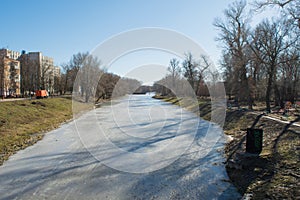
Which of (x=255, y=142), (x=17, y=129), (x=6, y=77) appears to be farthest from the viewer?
(x=6, y=77)

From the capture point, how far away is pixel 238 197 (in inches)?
243

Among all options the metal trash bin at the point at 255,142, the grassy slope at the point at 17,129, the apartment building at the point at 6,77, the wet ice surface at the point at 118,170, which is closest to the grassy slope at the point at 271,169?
the metal trash bin at the point at 255,142

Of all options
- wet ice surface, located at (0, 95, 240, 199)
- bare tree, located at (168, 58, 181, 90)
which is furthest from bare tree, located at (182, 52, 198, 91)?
wet ice surface, located at (0, 95, 240, 199)

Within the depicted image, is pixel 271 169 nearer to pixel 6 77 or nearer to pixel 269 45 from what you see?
pixel 269 45

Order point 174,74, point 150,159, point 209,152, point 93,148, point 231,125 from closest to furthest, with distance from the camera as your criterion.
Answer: point 150,159 < point 209,152 < point 93,148 < point 231,125 < point 174,74

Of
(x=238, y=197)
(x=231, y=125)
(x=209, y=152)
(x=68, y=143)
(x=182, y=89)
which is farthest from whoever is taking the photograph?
(x=182, y=89)

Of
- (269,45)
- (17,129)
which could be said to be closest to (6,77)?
(17,129)

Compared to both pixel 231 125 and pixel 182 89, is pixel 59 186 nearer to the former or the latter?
pixel 231 125

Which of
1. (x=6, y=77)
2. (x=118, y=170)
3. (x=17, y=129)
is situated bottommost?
(x=118, y=170)

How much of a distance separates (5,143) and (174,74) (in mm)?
54716

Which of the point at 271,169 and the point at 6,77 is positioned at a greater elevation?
the point at 6,77

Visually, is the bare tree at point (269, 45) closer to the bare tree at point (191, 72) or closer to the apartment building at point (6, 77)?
the bare tree at point (191, 72)

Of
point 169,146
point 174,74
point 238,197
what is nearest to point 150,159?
point 169,146

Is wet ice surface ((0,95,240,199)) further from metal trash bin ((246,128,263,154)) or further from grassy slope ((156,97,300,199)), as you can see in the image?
metal trash bin ((246,128,263,154))
